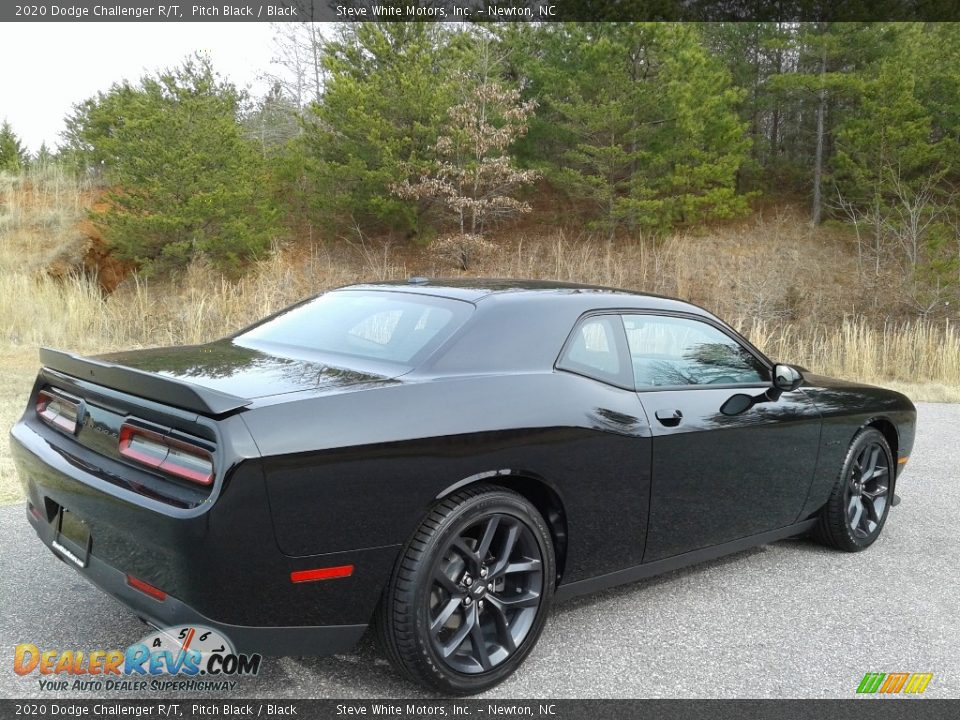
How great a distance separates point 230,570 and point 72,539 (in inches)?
34.1

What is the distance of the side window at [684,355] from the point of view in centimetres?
363

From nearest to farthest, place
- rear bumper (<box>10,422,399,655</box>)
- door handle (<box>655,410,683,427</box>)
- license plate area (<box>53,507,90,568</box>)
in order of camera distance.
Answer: rear bumper (<box>10,422,399,655</box>), license plate area (<box>53,507,90,568</box>), door handle (<box>655,410,683,427</box>)

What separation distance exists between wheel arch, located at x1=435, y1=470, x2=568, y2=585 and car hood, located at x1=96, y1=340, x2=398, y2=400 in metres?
0.56

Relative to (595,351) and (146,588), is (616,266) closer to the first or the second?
(595,351)

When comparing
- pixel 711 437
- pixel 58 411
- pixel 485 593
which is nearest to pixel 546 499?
pixel 485 593

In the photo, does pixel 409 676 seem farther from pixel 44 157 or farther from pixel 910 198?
pixel 44 157

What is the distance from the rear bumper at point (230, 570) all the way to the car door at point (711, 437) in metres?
1.38

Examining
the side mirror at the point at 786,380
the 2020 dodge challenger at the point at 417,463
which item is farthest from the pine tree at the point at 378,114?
the 2020 dodge challenger at the point at 417,463

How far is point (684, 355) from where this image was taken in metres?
3.90

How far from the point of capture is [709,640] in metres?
3.38

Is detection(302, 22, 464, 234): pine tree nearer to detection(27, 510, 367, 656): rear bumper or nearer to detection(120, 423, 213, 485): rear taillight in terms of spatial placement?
detection(120, 423, 213, 485): rear taillight

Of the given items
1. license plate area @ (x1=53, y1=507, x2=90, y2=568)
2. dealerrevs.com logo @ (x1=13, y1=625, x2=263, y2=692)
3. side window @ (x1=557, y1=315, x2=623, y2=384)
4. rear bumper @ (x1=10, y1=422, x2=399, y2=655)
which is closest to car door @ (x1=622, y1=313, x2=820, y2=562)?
side window @ (x1=557, y1=315, x2=623, y2=384)

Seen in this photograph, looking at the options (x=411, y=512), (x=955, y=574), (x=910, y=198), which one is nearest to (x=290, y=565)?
(x=411, y=512)

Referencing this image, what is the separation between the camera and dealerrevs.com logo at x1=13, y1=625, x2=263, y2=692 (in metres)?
2.84
